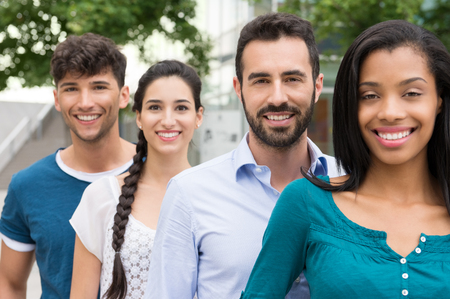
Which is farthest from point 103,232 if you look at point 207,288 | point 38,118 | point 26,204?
point 38,118

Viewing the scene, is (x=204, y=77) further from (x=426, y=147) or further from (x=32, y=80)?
(x=426, y=147)

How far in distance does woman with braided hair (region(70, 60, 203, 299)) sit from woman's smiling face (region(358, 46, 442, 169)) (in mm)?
1342

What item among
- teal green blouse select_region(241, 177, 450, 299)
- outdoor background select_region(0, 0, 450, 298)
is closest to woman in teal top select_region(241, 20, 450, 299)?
teal green blouse select_region(241, 177, 450, 299)

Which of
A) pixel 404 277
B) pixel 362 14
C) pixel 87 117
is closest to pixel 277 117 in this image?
pixel 404 277

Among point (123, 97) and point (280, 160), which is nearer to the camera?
point (280, 160)

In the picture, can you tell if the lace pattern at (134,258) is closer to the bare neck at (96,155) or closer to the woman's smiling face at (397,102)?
the bare neck at (96,155)

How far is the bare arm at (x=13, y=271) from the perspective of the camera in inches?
121

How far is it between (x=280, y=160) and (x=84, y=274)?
1.21 metres

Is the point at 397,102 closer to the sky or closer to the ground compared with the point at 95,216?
closer to the sky

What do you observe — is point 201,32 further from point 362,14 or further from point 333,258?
point 333,258

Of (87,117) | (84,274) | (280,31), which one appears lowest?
(84,274)

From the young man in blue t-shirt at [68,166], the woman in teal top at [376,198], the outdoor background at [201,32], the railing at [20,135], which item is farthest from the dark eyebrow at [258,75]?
the railing at [20,135]

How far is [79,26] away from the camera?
8.56m

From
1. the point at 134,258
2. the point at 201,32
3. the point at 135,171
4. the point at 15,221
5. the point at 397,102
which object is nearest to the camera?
the point at 397,102
